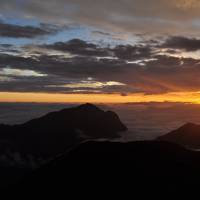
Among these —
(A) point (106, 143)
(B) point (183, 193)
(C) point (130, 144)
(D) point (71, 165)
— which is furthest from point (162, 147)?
(B) point (183, 193)

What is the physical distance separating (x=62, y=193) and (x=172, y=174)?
90.2ft

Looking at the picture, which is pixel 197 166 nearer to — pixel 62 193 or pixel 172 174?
pixel 172 174

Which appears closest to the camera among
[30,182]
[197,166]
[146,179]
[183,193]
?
[183,193]

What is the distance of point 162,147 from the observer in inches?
4739

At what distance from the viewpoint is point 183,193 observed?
85.2 m

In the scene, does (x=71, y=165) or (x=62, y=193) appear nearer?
(x=62, y=193)

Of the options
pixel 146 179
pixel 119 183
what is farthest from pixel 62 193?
pixel 146 179

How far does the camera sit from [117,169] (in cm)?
10569

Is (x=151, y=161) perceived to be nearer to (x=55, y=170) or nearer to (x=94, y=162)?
(x=94, y=162)

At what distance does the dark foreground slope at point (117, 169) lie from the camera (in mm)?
95812

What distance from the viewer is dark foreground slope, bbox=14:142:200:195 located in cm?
9581

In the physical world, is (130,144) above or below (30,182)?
above

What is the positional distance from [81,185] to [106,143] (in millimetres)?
30773

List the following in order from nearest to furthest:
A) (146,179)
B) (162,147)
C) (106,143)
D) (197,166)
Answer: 1. (146,179)
2. (197,166)
3. (162,147)
4. (106,143)
